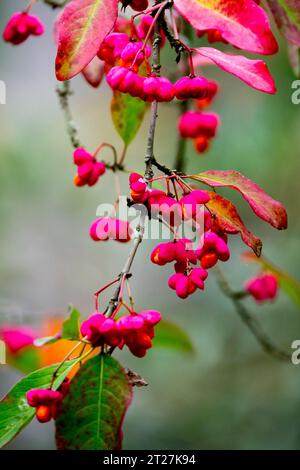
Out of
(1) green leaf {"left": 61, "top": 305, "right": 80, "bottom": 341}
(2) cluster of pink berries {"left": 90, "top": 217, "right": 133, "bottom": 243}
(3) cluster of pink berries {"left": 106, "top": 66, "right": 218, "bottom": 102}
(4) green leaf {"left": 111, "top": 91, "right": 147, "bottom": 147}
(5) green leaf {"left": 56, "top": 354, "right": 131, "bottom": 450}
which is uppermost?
(4) green leaf {"left": 111, "top": 91, "right": 147, "bottom": 147}

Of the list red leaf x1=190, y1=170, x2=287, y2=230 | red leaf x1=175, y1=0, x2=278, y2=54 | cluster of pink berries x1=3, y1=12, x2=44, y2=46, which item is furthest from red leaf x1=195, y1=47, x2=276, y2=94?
cluster of pink berries x1=3, y1=12, x2=44, y2=46

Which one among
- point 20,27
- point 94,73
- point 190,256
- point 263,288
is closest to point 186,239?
point 190,256

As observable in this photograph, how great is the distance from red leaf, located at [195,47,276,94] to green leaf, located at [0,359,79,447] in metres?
0.39

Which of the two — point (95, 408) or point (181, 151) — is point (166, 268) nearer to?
point (181, 151)

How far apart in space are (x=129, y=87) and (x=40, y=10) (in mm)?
2406

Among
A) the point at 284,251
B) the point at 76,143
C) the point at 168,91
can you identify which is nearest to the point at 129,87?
the point at 168,91

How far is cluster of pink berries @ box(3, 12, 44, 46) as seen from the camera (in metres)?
1.07

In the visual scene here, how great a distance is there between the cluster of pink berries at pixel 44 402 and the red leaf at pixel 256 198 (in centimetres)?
31

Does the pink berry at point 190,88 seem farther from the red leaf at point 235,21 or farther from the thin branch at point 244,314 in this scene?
the thin branch at point 244,314

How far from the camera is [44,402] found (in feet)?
2.31

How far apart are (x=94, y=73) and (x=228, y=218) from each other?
468 mm

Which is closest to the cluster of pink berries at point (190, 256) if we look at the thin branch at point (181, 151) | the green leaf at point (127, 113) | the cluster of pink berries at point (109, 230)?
the cluster of pink berries at point (109, 230)

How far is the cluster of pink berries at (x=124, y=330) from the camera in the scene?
2.24 ft

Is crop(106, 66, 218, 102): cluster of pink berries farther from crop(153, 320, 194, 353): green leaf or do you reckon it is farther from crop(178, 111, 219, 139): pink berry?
crop(153, 320, 194, 353): green leaf
